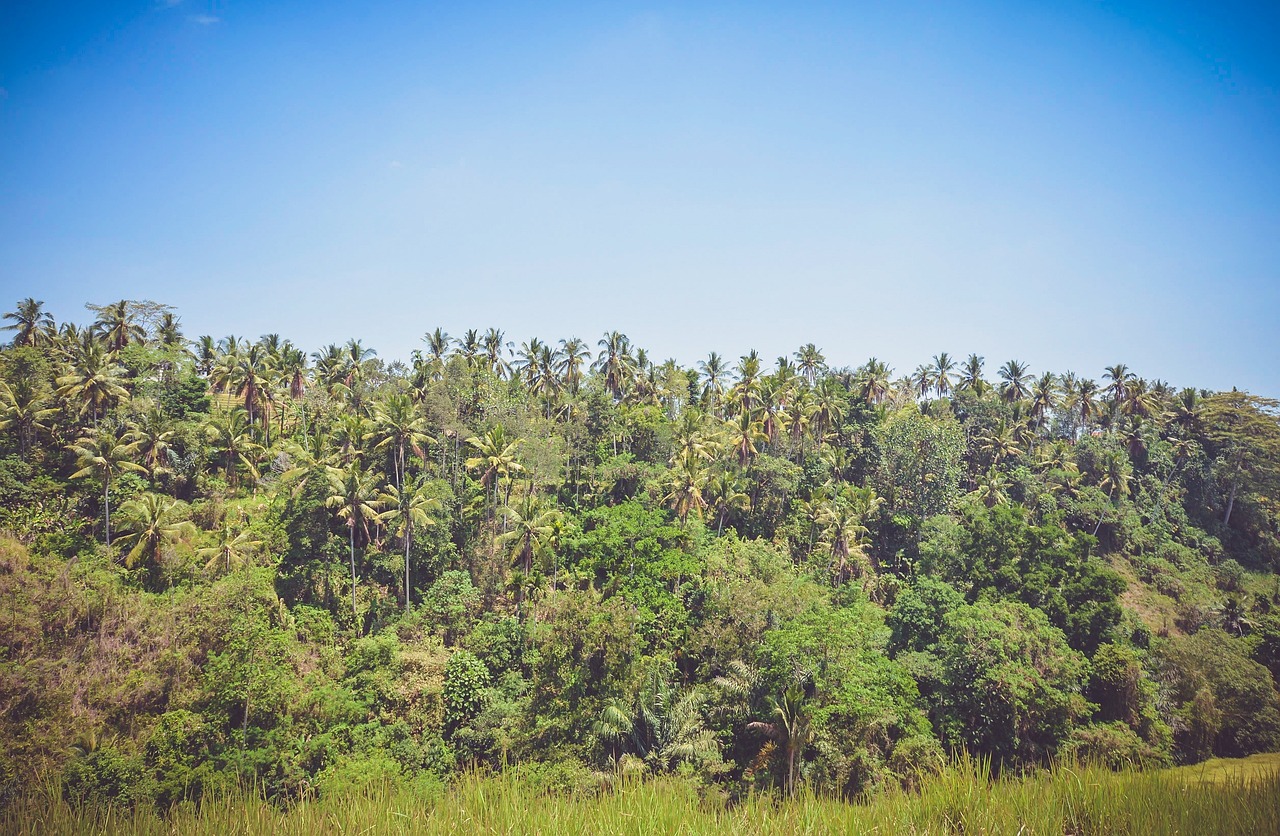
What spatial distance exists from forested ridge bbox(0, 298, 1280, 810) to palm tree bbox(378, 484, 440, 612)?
1.16 ft

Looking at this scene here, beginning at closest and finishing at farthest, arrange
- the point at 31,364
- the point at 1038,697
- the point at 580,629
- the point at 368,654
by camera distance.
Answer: the point at 1038,697, the point at 580,629, the point at 368,654, the point at 31,364

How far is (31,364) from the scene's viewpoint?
4559 cm

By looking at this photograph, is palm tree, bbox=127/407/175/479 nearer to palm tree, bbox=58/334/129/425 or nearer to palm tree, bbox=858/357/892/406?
palm tree, bbox=58/334/129/425

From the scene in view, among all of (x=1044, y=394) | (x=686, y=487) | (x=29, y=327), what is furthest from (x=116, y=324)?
(x=1044, y=394)

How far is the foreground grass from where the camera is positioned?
14.6 ft

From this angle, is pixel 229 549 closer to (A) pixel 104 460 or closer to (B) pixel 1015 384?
(A) pixel 104 460

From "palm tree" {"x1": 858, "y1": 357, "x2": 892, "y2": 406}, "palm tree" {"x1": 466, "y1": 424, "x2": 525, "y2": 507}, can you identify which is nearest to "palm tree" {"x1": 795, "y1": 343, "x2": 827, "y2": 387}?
"palm tree" {"x1": 858, "y1": 357, "x2": 892, "y2": 406}

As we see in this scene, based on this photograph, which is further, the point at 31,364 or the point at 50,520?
the point at 31,364

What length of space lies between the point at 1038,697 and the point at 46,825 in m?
32.3

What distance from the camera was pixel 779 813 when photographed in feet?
16.3

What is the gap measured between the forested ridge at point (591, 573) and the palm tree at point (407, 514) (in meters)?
0.35

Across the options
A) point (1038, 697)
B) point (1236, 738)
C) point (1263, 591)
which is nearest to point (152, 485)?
point (1038, 697)

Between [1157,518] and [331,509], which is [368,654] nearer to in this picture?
[331,509]

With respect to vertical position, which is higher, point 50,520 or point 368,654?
point 50,520
